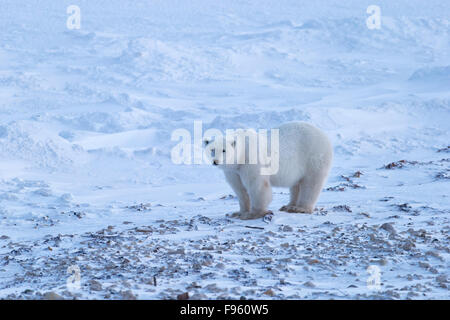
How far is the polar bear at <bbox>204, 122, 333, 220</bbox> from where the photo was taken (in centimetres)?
549

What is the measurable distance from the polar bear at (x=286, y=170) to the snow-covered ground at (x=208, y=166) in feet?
0.79

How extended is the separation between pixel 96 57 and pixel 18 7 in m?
17.6

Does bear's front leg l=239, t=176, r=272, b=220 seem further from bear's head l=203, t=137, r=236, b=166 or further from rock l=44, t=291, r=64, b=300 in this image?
rock l=44, t=291, r=64, b=300

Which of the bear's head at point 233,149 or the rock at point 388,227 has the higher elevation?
the bear's head at point 233,149

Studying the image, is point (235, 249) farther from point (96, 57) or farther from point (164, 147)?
Answer: point (96, 57)

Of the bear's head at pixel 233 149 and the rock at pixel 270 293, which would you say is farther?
the bear's head at pixel 233 149

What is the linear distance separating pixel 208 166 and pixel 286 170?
7.39 metres

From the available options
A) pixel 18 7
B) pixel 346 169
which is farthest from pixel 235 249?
pixel 18 7

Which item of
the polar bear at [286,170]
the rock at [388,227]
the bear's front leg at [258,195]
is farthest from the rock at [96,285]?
the rock at [388,227]

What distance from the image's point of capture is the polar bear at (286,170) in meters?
5.49

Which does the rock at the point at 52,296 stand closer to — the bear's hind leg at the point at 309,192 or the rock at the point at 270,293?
the rock at the point at 270,293

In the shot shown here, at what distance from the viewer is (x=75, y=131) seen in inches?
634

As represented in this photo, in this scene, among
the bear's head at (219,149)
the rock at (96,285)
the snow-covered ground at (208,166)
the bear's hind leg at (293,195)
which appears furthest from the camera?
the bear's hind leg at (293,195)

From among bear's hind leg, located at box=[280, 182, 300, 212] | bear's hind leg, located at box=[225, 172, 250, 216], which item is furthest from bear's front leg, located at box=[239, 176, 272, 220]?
bear's hind leg, located at box=[280, 182, 300, 212]
